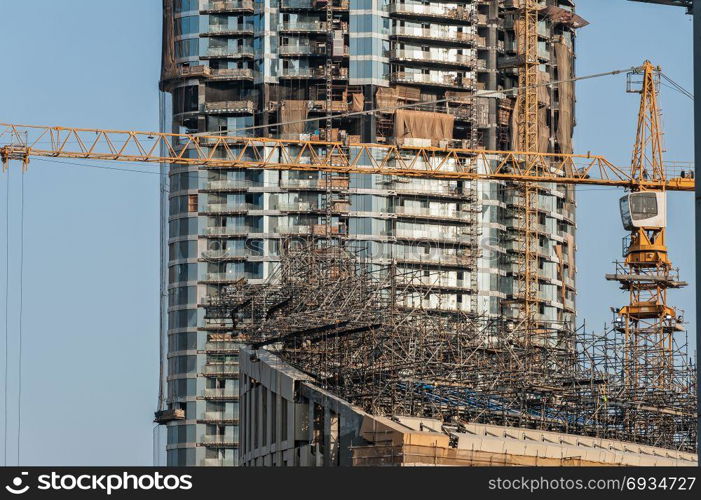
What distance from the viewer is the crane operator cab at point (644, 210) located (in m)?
192

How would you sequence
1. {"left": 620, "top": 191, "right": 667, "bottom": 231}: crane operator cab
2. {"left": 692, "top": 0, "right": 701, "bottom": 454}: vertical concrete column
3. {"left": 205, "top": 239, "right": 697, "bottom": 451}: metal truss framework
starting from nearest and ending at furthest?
Answer: {"left": 692, "top": 0, "right": 701, "bottom": 454}: vertical concrete column < {"left": 205, "top": 239, "right": 697, "bottom": 451}: metal truss framework < {"left": 620, "top": 191, "right": 667, "bottom": 231}: crane operator cab

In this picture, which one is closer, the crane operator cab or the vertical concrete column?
the vertical concrete column

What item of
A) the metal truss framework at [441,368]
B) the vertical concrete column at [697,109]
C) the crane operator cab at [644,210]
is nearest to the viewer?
the vertical concrete column at [697,109]

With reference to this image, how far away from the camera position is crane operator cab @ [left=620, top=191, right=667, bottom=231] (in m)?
192

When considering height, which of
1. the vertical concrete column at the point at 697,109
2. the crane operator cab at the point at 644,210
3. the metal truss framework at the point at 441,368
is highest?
the crane operator cab at the point at 644,210

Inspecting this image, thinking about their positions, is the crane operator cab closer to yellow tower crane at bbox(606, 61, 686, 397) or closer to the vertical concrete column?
yellow tower crane at bbox(606, 61, 686, 397)

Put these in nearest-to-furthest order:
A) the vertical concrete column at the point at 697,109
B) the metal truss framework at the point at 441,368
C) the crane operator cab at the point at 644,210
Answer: the vertical concrete column at the point at 697,109 < the metal truss framework at the point at 441,368 < the crane operator cab at the point at 644,210

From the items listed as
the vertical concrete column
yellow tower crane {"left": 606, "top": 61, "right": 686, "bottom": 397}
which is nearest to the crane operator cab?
yellow tower crane {"left": 606, "top": 61, "right": 686, "bottom": 397}

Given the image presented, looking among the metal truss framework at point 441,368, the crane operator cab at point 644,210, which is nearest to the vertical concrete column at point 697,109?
the metal truss framework at point 441,368

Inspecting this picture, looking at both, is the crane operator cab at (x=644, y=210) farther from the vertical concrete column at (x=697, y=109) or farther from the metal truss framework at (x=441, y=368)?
the vertical concrete column at (x=697, y=109)

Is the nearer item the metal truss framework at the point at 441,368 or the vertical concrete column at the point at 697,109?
the vertical concrete column at the point at 697,109
